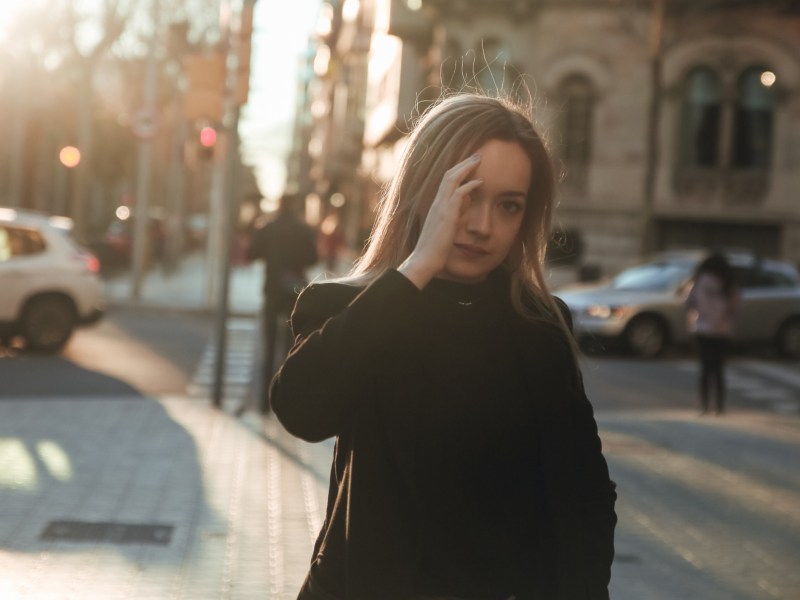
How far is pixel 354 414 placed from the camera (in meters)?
2.48

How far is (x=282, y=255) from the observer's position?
42.1ft

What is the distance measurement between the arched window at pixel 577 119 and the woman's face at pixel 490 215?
124 ft

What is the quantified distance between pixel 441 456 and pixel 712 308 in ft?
42.6

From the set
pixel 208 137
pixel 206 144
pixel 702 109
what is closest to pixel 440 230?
pixel 206 144

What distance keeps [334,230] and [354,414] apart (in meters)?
39.3

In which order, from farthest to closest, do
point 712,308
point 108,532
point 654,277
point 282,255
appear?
point 654,277 < point 712,308 < point 282,255 < point 108,532

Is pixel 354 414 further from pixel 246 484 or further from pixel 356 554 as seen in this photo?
pixel 246 484

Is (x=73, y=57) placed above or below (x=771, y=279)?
above

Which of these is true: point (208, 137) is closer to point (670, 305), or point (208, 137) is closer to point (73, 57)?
point (670, 305)

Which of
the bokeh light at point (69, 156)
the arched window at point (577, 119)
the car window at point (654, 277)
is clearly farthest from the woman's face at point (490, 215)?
the arched window at point (577, 119)

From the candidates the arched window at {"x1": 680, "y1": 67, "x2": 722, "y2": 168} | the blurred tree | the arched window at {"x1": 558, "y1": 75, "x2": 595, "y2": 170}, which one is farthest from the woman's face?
the arched window at {"x1": 680, "y1": 67, "x2": 722, "y2": 168}

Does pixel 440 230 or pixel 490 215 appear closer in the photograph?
pixel 440 230

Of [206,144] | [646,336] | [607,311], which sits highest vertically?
[206,144]

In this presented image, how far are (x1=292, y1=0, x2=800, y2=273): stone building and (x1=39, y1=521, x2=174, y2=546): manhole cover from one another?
31.9 metres
